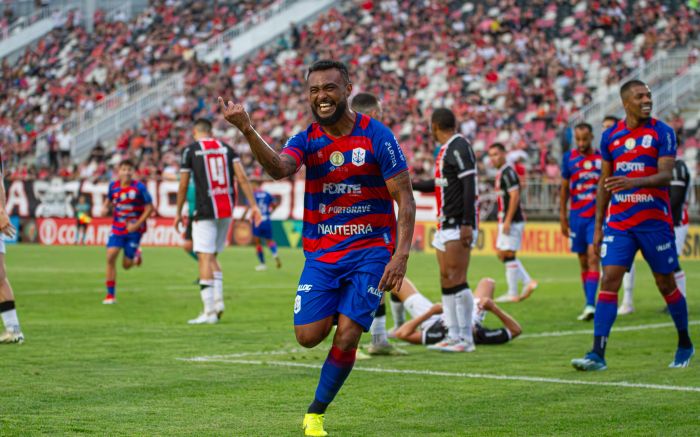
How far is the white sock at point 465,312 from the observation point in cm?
1147

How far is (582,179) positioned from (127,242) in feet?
23.7

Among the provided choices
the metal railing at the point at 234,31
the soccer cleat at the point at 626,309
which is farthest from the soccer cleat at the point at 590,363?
the metal railing at the point at 234,31

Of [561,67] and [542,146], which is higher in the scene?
[561,67]

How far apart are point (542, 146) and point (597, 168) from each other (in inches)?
752

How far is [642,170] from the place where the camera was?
10.1 m

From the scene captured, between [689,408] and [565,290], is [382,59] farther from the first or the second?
[689,408]

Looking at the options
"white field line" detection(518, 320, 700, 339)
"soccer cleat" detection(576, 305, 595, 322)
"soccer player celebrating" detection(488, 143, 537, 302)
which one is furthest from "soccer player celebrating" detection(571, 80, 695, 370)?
"soccer player celebrating" detection(488, 143, 537, 302)

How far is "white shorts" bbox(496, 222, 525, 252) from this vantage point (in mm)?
Answer: 18117

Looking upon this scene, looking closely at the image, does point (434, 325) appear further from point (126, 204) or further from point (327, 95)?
point (126, 204)

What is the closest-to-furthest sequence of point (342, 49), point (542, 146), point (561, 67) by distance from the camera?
1. point (542, 146)
2. point (561, 67)
3. point (342, 49)

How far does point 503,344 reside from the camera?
12242 mm

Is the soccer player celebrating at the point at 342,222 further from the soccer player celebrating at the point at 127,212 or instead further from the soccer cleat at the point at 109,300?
the soccer player celebrating at the point at 127,212

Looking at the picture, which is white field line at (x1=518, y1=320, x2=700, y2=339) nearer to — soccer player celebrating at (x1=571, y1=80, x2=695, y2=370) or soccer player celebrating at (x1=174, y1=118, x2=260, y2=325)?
soccer player celebrating at (x1=571, y1=80, x2=695, y2=370)

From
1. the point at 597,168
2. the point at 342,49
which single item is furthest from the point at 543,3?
the point at 597,168
